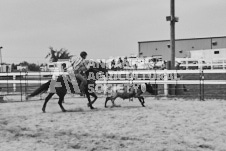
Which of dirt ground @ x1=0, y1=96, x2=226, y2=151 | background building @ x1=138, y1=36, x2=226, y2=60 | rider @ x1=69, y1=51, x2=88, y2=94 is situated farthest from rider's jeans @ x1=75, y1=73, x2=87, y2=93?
background building @ x1=138, y1=36, x2=226, y2=60

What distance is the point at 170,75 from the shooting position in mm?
15648

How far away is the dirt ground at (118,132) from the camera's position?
547 cm

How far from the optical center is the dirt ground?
547 cm

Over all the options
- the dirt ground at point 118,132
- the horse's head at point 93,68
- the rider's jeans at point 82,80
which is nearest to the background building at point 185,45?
the horse's head at point 93,68

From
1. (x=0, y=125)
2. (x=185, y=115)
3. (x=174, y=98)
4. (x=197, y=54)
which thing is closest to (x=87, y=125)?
(x=0, y=125)

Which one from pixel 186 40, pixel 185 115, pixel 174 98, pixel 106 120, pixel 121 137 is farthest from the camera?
pixel 186 40

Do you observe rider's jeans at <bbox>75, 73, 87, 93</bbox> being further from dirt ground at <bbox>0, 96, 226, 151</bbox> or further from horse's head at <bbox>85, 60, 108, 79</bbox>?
dirt ground at <bbox>0, 96, 226, 151</bbox>

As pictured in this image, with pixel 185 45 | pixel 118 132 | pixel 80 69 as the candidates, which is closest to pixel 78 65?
pixel 80 69

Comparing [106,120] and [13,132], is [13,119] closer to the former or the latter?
[13,132]

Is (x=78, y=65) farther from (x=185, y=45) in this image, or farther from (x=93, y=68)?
(x=185, y=45)

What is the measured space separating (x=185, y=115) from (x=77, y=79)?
3.69m

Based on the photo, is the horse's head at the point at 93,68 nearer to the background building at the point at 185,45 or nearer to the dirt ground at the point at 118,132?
the dirt ground at the point at 118,132

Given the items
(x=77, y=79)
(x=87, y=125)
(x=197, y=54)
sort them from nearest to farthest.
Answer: (x=87, y=125) < (x=77, y=79) < (x=197, y=54)

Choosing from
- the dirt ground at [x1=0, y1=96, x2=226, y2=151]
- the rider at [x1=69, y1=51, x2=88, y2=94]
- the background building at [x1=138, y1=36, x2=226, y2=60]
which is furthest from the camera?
the background building at [x1=138, y1=36, x2=226, y2=60]
